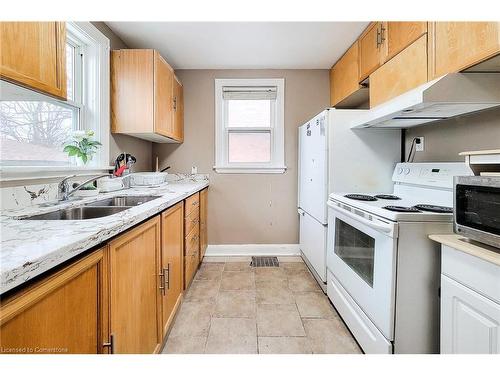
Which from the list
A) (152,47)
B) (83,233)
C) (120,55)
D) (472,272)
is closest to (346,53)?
(152,47)

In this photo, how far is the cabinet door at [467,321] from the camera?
0.90 m

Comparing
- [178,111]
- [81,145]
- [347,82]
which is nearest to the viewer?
[81,145]

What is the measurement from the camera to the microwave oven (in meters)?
0.94

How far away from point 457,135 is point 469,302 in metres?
1.17

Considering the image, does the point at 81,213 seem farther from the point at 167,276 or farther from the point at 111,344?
the point at 111,344

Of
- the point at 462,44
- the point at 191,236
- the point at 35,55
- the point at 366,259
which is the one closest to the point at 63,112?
the point at 35,55

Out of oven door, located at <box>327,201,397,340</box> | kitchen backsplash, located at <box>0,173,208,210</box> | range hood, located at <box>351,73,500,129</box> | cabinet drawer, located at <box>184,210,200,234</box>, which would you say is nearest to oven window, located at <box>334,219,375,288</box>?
oven door, located at <box>327,201,397,340</box>

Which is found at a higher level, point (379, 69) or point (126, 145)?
point (379, 69)

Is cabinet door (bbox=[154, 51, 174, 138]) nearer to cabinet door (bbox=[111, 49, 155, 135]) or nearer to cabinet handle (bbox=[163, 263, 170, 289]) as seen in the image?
→ cabinet door (bbox=[111, 49, 155, 135])

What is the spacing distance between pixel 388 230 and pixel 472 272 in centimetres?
35

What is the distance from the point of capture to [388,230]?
4.11 ft

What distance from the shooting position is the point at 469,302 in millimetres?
991
